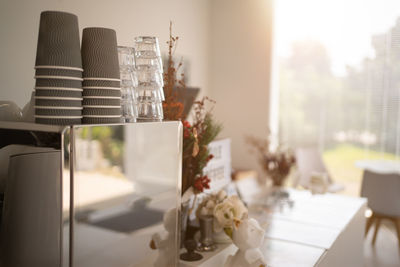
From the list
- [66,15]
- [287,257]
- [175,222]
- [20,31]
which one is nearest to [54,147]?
[66,15]

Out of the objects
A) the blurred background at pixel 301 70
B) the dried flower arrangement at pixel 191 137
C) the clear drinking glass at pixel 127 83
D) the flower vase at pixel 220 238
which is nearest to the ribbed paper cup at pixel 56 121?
the clear drinking glass at pixel 127 83

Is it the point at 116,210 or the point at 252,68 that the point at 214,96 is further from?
the point at 116,210

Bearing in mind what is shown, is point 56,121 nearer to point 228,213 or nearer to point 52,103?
point 52,103

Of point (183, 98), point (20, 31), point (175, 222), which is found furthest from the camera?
point (20, 31)

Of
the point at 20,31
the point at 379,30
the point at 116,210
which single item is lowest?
the point at 116,210

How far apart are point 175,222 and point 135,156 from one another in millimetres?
375

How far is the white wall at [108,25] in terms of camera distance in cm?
269

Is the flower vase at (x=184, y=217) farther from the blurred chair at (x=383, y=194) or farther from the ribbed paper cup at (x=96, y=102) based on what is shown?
the blurred chair at (x=383, y=194)

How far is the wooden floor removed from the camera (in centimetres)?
346

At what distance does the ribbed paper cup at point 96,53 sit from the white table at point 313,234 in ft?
2.71

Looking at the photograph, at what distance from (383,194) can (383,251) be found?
624 millimetres

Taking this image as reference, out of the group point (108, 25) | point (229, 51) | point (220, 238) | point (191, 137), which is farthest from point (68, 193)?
point (229, 51)

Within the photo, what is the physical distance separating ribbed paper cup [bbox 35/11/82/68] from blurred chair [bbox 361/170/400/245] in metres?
3.47

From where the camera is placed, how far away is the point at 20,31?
9.10ft
